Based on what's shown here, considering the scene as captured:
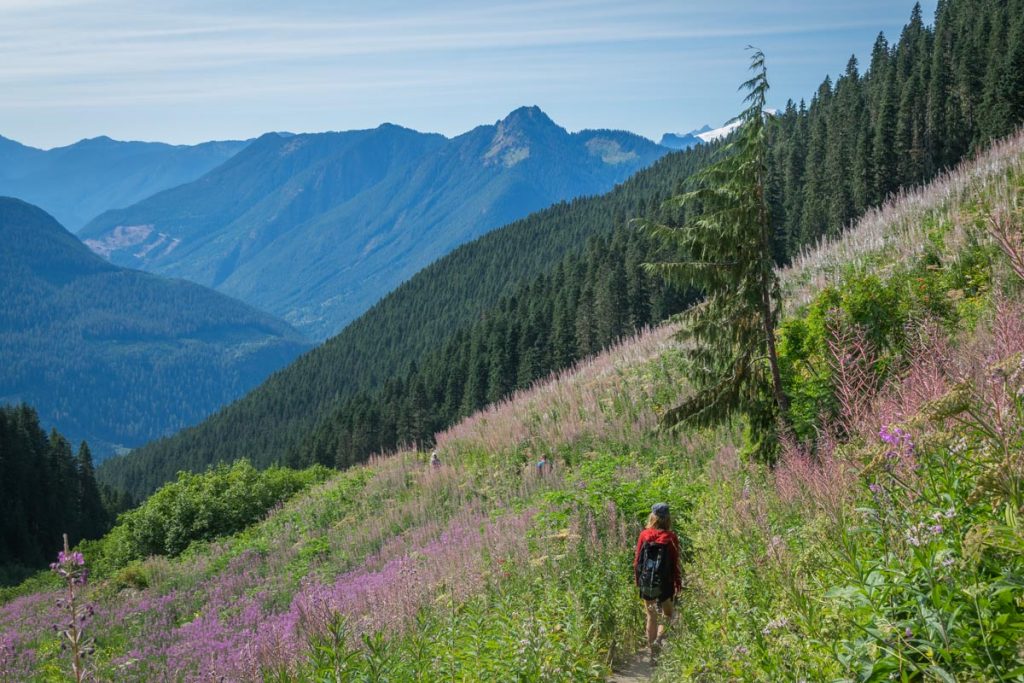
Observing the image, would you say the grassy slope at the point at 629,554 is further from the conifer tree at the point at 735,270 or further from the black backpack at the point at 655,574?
the conifer tree at the point at 735,270

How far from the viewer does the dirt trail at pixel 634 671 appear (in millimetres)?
5883

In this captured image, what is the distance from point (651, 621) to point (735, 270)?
383 cm

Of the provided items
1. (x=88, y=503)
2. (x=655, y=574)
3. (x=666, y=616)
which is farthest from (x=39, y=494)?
(x=655, y=574)

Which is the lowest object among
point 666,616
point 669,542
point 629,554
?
point 666,616

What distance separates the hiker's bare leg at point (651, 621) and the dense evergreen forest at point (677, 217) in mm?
34025

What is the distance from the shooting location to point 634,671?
20.0 ft

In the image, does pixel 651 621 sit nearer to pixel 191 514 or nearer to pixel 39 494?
pixel 191 514

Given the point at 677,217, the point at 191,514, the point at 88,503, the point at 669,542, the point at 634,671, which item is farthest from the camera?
the point at 677,217

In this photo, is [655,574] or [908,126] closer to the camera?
[655,574]

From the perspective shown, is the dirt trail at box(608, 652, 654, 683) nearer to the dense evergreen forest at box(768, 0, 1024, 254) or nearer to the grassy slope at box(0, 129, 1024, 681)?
the grassy slope at box(0, 129, 1024, 681)

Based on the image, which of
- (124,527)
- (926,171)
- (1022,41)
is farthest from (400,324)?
(124,527)

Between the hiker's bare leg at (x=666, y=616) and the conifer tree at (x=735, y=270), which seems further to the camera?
the conifer tree at (x=735, y=270)

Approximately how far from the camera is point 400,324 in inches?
6078

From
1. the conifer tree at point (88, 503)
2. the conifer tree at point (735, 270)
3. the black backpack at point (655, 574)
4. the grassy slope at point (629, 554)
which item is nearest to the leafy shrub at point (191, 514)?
the grassy slope at point (629, 554)
